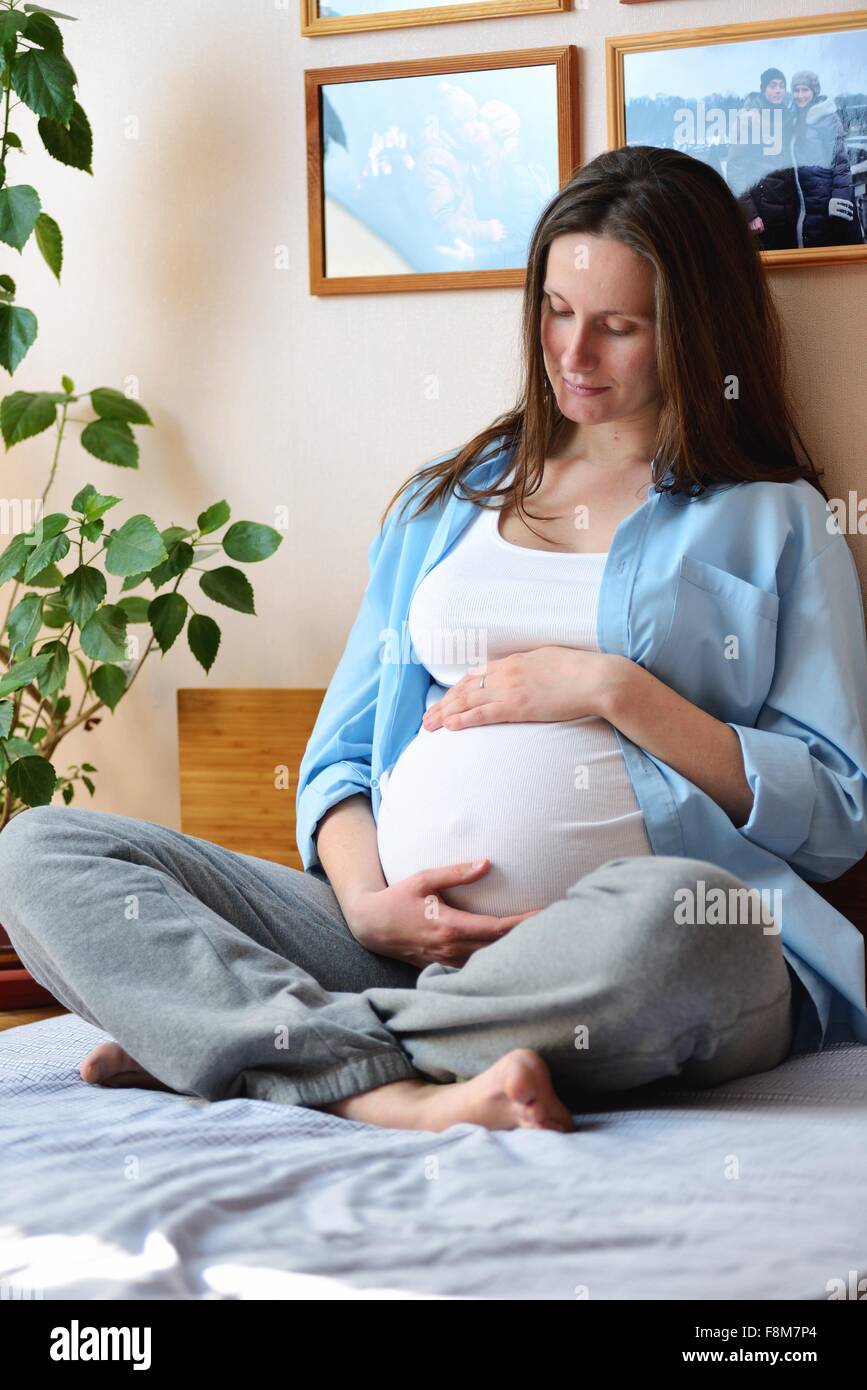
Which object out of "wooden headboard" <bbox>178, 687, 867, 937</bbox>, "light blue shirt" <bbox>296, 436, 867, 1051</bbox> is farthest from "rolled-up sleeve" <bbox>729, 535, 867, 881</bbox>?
"wooden headboard" <bbox>178, 687, 867, 937</bbox>

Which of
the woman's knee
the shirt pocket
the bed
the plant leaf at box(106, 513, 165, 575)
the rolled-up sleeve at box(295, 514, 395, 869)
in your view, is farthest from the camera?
the plant leaf at box(106, 513, 165, 575)

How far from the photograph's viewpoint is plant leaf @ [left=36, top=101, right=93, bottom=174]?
1.73 meters

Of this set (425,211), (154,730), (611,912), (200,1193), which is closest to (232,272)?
(425,211)

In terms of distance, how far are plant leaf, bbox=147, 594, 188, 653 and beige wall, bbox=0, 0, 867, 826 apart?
0.40 ft

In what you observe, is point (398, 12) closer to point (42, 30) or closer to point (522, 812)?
point (42, 30)

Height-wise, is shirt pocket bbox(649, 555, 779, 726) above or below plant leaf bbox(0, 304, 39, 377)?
below

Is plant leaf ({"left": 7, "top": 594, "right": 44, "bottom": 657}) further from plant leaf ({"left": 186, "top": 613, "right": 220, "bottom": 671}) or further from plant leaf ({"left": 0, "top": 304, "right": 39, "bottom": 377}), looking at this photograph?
plant leaf ({"left": 0, "top": 304, "right": 39, "bottom": 377})

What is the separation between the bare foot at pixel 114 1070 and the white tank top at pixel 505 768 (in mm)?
285

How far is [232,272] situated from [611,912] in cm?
110

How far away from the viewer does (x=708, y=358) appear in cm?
138

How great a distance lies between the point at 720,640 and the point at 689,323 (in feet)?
0.98

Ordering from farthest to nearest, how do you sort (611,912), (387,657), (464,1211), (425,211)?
(425,211) < (387,657) < (611,912) < (464,1211)
